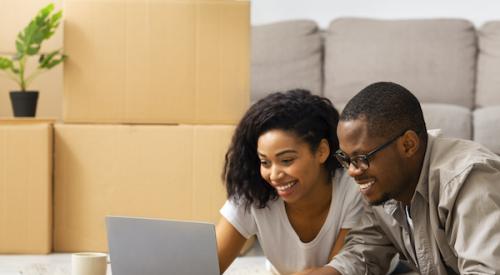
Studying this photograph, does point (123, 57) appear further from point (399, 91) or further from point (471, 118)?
point (471, 118)

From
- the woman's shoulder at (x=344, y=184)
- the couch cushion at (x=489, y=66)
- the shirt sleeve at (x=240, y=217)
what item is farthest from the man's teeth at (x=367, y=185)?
the couch cushion at (x=489, y=66)

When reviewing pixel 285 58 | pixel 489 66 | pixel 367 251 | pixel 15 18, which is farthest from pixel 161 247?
pixel 489 66

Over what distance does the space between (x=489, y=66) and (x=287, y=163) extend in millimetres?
1889

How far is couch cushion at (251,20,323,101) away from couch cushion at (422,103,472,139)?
0.55 metres

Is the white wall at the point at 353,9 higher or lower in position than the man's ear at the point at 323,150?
higher

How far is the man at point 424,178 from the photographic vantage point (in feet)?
4.67

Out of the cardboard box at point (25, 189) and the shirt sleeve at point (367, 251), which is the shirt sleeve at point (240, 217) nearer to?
the shirt sleeve at point (367, 251)

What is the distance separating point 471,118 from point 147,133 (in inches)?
52.8

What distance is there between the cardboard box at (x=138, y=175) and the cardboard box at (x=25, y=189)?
61 millimetres

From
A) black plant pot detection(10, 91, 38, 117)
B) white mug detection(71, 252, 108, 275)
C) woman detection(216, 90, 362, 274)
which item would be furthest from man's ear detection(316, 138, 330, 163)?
black plant pot detection(10, 91, 38, 117)

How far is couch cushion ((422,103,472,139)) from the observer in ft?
10.5

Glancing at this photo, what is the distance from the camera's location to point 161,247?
1619 mm

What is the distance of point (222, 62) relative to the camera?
2.59m

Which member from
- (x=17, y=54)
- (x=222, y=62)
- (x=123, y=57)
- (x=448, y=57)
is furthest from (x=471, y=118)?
(x=17, y=54)
